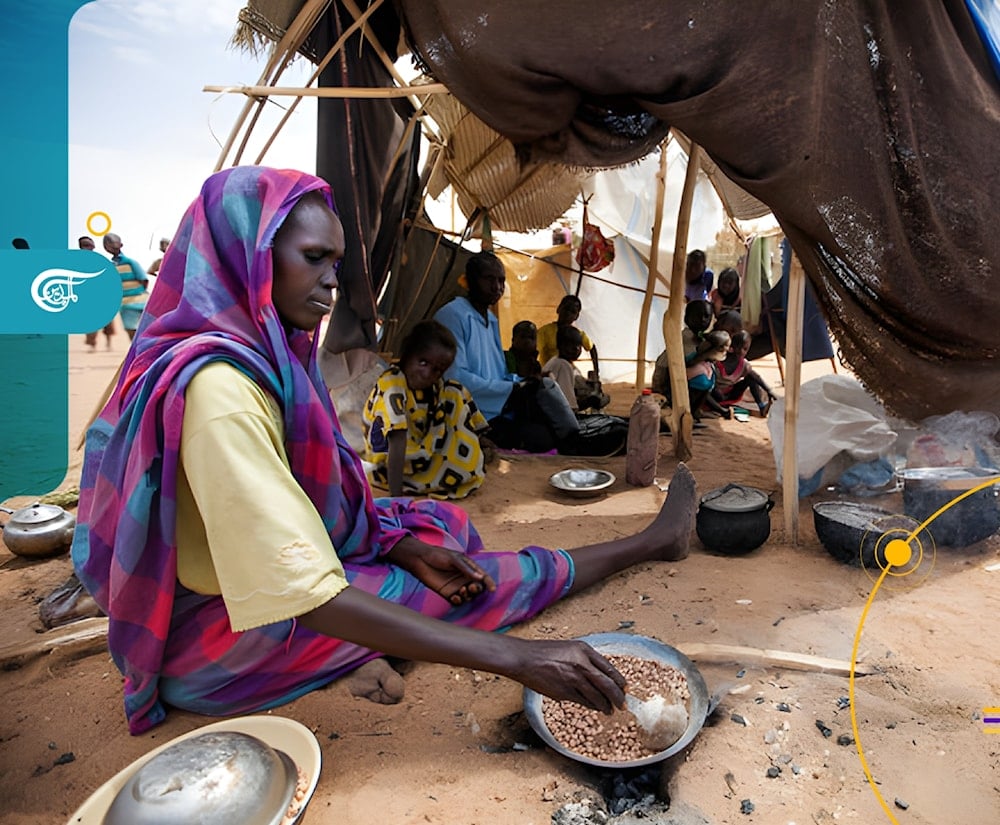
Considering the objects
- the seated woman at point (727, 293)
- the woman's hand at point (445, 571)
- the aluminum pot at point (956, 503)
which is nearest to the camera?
the woman's hand at point (445, 571)

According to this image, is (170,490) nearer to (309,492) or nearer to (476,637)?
(309,492)

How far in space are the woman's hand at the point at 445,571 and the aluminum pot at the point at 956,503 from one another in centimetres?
173

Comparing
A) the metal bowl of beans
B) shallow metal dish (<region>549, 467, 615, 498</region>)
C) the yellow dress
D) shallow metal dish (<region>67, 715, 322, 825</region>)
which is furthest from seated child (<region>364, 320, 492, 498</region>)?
shallow metal dish (<region>67, 715, 322, 825</region>)

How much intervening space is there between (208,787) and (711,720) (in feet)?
3.83

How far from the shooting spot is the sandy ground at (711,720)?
4.53 feet

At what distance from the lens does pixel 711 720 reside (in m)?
1.65

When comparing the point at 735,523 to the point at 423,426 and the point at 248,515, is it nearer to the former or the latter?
the point at 423,426

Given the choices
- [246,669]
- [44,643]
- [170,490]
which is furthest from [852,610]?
[44,643]

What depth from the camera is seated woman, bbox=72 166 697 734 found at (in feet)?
4.26

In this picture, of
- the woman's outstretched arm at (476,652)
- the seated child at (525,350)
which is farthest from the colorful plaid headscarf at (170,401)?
the seated child at (525,350)

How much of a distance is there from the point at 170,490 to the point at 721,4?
210 centimetres

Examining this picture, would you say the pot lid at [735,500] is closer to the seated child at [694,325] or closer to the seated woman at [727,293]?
the seated child at [694,325]

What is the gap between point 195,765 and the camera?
3.75 feet

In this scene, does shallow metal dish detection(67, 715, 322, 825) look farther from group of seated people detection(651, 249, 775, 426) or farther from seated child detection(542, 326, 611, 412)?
group of seated people detection(651, 249, 775, 426)
